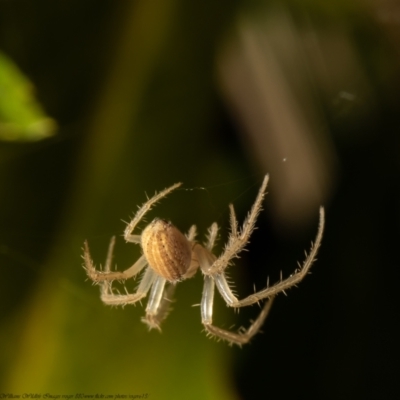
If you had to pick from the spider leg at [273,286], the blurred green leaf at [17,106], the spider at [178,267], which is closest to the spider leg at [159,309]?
the spider at [178,267]

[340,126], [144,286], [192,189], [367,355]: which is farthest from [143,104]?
[367,355]

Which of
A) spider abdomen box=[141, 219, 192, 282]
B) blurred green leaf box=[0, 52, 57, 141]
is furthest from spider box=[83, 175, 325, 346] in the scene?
blurred green leaf box=[0, 52, 57, 141]

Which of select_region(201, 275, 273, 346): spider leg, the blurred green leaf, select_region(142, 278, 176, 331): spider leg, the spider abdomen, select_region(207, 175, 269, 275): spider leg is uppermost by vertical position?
the blurred green leaf

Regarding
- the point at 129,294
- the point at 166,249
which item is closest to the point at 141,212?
the point at 166,249

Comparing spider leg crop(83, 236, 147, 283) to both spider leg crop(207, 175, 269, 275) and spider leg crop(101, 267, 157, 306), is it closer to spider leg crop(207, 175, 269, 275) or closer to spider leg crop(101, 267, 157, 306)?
spider leg crop(101, 267, 157, 306)

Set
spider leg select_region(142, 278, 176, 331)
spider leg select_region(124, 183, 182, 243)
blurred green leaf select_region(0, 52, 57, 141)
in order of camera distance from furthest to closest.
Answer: spider leg select_region(142, 278, 176, 331) → spider leg select_region(124, 183, 182, 243) → blurred green leaf select_region(0, 52, 57, 141)

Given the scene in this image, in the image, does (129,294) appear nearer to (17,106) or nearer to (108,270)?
(108,270)
